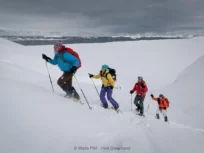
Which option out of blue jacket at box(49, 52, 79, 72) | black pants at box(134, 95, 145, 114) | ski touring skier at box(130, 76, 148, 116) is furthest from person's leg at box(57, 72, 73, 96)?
black pants at box(134, 95, 145, 114)

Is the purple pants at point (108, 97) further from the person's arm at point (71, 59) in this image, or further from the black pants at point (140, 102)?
the black pants at point (140, 102)

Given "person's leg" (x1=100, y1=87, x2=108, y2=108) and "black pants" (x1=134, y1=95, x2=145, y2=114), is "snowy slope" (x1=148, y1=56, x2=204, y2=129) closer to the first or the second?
"black pants" (x1=134, y1=95, x2=145, y2=114)

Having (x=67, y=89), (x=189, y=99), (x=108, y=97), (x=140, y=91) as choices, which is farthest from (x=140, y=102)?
(x=189, y=99)

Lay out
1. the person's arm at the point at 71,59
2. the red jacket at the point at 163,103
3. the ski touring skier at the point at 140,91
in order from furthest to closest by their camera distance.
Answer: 1. the red jacket at the point at 163,103
2. the ski touring skier at the point at 140,91
3. the person's arm at the point at 71,59

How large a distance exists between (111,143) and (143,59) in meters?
31.5

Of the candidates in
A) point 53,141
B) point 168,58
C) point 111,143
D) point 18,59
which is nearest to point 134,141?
point 111,143

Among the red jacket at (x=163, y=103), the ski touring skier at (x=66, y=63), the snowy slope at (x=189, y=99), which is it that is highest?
the ski touring skier at (x=66, y=63)

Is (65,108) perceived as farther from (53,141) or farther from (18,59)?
(18,59)

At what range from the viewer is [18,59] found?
1420 cm

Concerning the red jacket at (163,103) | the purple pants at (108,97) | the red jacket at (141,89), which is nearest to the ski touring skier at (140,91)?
the red jacket at (141,89)

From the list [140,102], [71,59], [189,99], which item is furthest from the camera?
[189,99]

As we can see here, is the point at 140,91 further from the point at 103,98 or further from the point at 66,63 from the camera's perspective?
the point at 66,63

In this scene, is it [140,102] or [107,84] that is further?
[140,102]

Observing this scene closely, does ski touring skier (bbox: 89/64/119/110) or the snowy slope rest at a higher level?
ski touring skier (bbox: 89/64/119/110)
